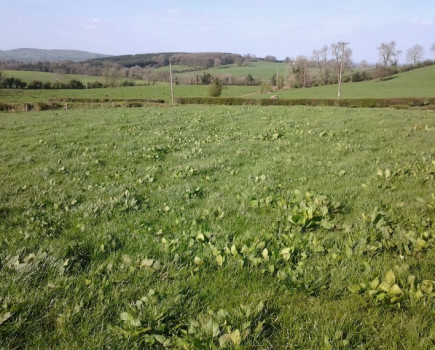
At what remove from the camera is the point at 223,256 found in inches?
148

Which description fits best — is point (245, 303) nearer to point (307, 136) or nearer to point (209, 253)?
point (209, 253)

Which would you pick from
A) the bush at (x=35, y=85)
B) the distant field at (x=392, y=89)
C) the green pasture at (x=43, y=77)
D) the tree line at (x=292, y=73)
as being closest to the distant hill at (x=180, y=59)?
the tree line at (x=292, y=73)

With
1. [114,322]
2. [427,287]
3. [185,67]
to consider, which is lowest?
[114,322]

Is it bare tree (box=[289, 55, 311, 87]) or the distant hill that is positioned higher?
the distant hill

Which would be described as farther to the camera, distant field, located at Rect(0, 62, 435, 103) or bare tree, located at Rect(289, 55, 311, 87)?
bare tree, located at Rect(289, 55, 311, 87)

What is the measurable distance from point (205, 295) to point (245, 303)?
1.47ft

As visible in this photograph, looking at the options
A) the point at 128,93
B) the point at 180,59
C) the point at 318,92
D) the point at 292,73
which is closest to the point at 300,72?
the point at 292,73

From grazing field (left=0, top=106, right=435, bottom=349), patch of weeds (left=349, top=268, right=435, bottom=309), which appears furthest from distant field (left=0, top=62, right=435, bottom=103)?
patch of weeds (left=349, top=268, right=435, bottom=309)

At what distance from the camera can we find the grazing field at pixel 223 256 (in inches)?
104

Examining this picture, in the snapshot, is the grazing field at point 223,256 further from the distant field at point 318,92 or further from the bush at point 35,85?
the bush at point 35,85

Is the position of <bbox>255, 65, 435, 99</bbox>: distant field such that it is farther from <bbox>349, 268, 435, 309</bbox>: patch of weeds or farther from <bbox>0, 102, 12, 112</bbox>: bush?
<bbox>349, 268, 435, 309</bbox>: patch of weeds

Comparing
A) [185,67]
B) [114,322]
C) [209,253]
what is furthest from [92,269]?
[185,67]

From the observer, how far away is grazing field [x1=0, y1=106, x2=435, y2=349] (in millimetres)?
2652

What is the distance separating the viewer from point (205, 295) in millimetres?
3168
